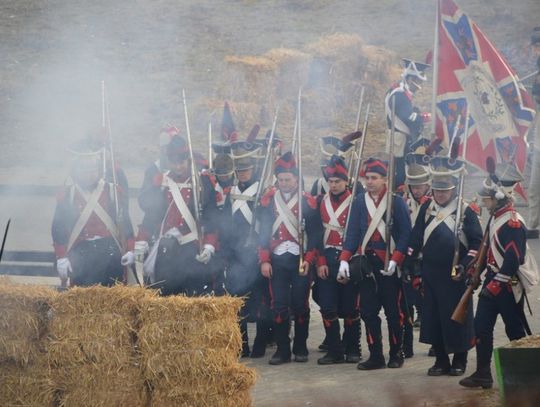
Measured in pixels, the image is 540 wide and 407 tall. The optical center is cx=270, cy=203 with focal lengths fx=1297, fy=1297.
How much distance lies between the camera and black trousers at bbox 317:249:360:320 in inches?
394

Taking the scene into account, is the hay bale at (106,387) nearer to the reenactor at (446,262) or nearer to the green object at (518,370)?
the green object at (518,370)

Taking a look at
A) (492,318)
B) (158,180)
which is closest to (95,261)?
(158,180)

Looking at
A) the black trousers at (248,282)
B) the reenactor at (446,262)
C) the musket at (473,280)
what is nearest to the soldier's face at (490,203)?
the musket at (473,280)

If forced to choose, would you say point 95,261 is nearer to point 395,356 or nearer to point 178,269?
point 178,269

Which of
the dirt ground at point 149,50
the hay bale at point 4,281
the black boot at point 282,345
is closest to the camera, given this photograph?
the hay bale at point 4,281

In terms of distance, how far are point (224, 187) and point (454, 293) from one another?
7.52ft

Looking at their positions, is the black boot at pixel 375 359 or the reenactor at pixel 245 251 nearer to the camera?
the black boot at pixel 375 359

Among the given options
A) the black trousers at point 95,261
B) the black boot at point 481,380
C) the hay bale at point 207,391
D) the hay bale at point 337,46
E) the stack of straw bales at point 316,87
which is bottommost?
the black boot at point 481,380

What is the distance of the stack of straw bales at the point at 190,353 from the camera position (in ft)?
24.9

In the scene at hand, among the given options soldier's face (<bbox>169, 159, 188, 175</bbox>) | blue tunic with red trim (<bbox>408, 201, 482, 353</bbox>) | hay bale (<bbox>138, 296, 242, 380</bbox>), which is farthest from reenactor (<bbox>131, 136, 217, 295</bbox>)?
hay bale (<bbox>138, 296, 242, 380</bbox>)

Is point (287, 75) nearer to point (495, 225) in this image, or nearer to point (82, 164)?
point (82, 164)

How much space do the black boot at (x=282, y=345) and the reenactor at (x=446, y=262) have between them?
3.80 feet

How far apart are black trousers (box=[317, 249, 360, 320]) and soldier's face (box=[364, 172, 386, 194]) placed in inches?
22.5

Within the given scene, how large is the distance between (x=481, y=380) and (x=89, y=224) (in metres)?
3.27
